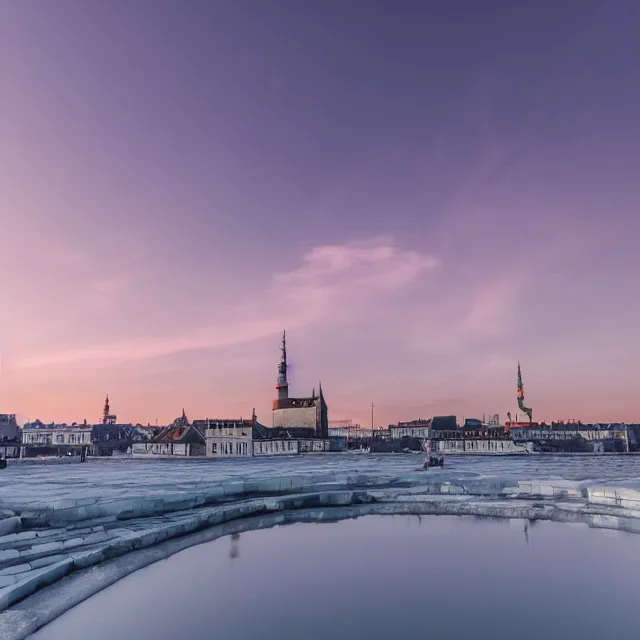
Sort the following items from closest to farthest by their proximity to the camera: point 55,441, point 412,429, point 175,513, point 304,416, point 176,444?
point 175,513, point 176,444, point 304,416, point 412,429, point 55,441

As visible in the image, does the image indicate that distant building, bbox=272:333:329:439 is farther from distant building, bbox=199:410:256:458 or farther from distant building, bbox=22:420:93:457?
distant building, bbox=22:420:93:457

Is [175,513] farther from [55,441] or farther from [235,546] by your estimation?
[55,441]

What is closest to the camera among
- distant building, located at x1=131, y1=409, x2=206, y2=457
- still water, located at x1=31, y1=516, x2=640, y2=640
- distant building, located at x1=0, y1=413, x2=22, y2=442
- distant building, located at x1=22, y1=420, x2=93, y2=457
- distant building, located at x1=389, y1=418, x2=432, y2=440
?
still water, located at x1=31, y1=516, x2=640, y2=640

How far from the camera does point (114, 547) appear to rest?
13094mm

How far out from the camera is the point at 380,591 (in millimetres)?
10773

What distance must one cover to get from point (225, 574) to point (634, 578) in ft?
28.8

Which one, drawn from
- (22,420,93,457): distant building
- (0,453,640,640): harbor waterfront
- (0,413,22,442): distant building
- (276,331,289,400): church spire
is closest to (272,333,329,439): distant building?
(276,331,289,400): church spire

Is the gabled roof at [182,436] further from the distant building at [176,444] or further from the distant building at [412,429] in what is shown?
the distant building at [412,429]

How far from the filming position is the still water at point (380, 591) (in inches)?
342

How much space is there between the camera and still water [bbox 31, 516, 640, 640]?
869 cm

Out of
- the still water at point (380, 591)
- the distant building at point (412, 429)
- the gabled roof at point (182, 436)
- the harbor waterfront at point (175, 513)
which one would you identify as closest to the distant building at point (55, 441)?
the gabled roof at point (182, 436)

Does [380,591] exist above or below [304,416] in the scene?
below

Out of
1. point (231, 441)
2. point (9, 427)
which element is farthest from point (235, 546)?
point (9, 427)

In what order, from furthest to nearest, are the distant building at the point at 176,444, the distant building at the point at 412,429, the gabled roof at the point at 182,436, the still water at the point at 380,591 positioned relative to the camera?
1. the distant building at the point at 412,429
2. the gabled roof at the point at 182,436
3. the distant building at the point at 176,444
4. the still water at the point at 380,591
